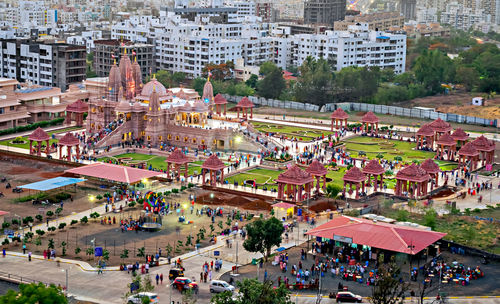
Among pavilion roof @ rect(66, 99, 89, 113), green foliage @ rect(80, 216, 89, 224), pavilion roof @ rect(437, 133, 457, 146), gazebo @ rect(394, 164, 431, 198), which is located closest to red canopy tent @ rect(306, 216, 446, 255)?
gazebo @ rect(394, 164, 431, 198)

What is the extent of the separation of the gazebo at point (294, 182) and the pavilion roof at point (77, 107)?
54276mm

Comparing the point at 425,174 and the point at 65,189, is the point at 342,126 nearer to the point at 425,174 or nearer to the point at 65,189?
the point at 425,174

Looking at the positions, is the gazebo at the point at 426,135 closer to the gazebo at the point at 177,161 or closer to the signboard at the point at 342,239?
the gazebo at the point at 177,161

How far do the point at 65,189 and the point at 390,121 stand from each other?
69.3 m

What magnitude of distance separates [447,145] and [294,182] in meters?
33.4

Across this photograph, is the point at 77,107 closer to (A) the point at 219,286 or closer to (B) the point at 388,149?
(B) the point at 388,149

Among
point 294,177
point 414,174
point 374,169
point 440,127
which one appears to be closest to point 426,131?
point 440,127

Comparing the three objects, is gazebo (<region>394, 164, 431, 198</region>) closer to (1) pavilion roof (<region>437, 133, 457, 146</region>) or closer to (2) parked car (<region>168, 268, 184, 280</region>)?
(1) pavilion roof (<region>437, 133, 457, 146</region>)

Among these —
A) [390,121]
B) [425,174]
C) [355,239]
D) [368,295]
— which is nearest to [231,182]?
[425,174]

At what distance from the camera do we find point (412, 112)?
156875 mm

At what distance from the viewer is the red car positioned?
229ft

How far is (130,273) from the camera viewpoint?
73812 mm

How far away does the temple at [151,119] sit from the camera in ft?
417

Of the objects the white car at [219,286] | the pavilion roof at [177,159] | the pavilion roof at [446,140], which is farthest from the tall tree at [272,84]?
the white car at [219,286]
